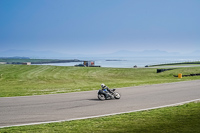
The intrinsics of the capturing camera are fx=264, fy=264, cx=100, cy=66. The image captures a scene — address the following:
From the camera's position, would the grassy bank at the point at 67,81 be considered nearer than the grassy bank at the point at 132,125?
No

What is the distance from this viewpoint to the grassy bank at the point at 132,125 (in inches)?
369

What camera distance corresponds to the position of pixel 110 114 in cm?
1266

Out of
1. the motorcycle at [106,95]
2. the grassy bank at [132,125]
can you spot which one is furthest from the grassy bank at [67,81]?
the grassy bank at [132,125]

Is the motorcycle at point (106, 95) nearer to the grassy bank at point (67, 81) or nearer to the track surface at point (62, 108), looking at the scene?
the track surface at point (62, 108)

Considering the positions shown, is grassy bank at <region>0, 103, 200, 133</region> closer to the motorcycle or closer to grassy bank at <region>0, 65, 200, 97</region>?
the motorcycle

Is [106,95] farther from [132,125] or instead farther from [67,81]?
[67,81]

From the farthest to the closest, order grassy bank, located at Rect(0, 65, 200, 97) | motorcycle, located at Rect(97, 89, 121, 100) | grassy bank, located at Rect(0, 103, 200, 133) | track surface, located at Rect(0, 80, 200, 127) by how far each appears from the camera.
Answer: grassy bank, located at Rect(0, 65, 200, 97)
motorcycle, located at Rect(97, 89, 121, 100)
track surface, located at Rect(0, 80, 200, 127)
grassy bank, located at Rect(0, 103, 200, 133)

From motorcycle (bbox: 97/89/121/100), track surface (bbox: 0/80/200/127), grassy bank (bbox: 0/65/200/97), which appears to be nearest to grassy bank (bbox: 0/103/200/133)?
track surface (bbox: 0/80/200/127)

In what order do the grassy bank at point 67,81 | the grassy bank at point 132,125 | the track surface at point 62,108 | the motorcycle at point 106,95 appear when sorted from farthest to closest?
the grassy bank at point 67,81
the motorcycle at point 106,95
the track surface at point 62,108
the grassy bank at point 132,125

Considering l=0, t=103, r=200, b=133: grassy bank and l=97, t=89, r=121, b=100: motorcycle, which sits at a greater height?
l=97, t=89, r=121, b=100: motorcycle

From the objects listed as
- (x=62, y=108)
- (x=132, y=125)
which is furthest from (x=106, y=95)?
(x=132, y=125)

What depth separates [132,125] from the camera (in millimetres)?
10117

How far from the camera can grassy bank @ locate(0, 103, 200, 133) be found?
9.38m

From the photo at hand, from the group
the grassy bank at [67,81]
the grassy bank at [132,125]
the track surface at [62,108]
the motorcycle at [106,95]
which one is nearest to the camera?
the grassy bank at [132,125]
